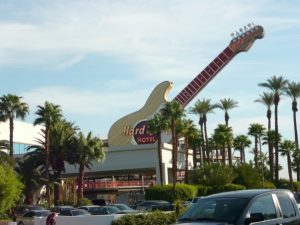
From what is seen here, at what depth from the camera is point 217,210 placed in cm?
1066

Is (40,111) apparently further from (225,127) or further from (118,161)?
(225,127)

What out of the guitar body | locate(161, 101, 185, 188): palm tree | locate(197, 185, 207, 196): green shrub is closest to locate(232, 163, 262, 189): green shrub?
locate(197, 185, 207, 196): green shrub

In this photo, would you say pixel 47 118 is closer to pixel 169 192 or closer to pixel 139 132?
pixel 169 192

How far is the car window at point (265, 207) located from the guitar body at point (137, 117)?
237 ft

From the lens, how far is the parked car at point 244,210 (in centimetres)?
1032

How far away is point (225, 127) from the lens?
87.2m

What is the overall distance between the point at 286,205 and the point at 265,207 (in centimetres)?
89

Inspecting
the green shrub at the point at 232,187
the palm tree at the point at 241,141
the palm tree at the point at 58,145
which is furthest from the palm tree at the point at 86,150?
the palm tree at the point at 241,141

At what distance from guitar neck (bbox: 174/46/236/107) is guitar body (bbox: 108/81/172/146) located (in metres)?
3.29

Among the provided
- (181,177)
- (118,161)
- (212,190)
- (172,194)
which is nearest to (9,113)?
(118,161)

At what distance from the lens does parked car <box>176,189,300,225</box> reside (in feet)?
33.9

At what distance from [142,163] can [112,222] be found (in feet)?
145

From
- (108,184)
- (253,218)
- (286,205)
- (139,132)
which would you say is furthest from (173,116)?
(253,218)

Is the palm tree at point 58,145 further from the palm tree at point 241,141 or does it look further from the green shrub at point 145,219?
the palm tree at point 241,141
